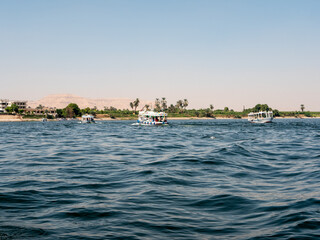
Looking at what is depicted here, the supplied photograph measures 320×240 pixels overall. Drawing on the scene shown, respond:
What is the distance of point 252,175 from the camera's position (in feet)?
43.0

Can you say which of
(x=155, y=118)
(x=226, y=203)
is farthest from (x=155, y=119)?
(x=226, y=203)

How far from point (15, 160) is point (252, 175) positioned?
13059 millimetres

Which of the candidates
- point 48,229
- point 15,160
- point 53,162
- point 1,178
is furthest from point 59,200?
point 15,160

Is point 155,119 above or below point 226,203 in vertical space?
above

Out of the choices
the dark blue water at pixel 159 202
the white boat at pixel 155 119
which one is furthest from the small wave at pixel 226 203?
the white boat at pixel 155 119

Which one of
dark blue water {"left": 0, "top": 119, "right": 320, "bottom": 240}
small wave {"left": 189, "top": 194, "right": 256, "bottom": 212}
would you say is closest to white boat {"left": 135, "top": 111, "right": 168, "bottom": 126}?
dark blue water {"left": 0, "top": 119, "right": 320, "bottom": 240}

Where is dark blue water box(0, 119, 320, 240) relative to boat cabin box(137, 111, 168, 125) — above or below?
below

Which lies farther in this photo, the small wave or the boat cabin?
the boat cabin

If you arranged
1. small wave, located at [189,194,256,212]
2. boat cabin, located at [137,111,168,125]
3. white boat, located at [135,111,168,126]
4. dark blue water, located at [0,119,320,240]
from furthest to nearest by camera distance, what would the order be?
boat cabin, located at [137,111,168,125], white boat, located at [135,111,168,126], small wave, located at [189,194,256,212], dark blue water, located at [0,119,320,240]

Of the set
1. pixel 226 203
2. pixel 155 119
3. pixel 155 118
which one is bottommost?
pixel 226 203

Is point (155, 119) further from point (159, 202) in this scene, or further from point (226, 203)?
point (226, 203)

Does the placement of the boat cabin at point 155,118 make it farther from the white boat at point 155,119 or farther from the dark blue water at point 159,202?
the dark blue water at point 159,202

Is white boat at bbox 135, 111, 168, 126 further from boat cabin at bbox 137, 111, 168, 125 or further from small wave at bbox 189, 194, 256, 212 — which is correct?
small wave at bbox 189, 194, 256, 212

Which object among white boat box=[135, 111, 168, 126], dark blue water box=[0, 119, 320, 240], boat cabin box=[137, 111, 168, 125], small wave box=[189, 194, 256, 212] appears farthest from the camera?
boat cabin box=[137, 111, 168, 125]
